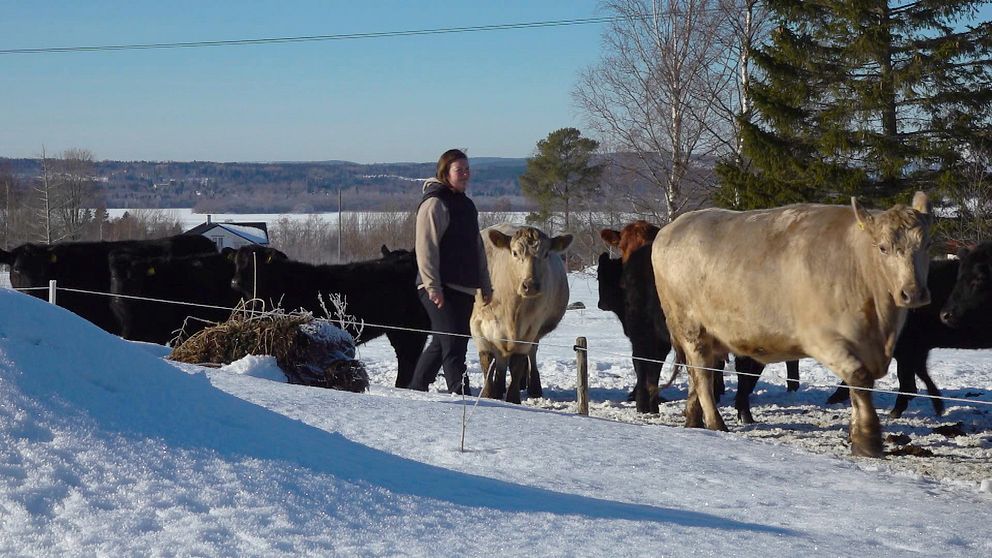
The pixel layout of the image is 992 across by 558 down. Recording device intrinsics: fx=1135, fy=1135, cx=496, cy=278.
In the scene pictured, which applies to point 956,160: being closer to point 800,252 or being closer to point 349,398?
point 800,252

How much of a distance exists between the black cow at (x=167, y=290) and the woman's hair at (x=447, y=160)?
6.17m

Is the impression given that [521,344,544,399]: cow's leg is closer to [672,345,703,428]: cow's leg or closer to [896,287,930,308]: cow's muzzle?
[672,345,703,428]: cow's leg

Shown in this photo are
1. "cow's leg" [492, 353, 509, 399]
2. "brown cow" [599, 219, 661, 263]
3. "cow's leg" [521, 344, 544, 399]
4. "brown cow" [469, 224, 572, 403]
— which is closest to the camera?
"brown cow" [469, 224, 572, 403]

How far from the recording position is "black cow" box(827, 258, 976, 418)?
442 inches

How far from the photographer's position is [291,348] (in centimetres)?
895

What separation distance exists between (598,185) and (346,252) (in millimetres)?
20552

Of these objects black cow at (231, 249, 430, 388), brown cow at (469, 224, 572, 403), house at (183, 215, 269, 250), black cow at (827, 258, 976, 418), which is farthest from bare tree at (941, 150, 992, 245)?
house at (183, 215, 269, 250)

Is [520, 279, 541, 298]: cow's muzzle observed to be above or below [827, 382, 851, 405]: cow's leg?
above

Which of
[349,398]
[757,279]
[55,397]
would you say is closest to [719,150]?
[757,279]

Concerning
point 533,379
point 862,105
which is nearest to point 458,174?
point 533,379

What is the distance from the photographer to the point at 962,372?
14227 mm

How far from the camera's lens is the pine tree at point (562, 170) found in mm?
57781

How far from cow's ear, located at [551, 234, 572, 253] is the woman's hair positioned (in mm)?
2261

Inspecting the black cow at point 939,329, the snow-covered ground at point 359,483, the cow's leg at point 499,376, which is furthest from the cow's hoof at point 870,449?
the cow's leg at point 499,376
